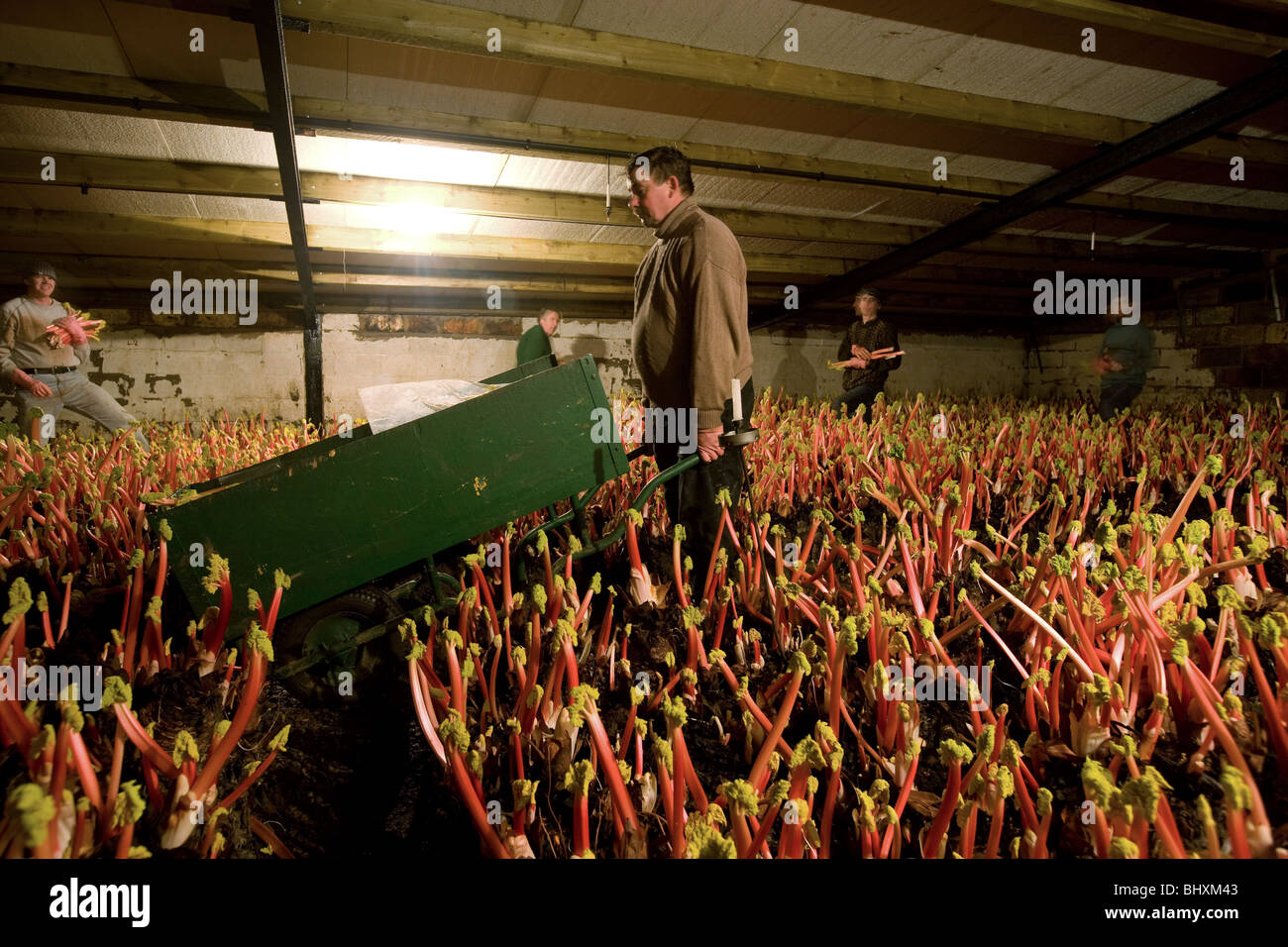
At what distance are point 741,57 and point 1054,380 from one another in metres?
12.6

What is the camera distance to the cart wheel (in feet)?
6.30

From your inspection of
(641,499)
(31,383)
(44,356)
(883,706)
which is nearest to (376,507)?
(641,499)

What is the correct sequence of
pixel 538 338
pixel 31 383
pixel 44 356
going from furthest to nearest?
1. pixel 538 338
2. pixel 44 356
3. pixel 31 383

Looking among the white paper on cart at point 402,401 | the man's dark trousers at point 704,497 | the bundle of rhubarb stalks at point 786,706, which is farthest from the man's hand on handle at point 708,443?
the white paper on cart at point 402,401

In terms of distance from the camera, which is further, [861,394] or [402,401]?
[861,394]

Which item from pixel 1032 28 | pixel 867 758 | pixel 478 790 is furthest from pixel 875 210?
pixel 478 790

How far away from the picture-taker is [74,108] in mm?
3697

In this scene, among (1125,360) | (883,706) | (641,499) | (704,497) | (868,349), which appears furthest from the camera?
(868,349)

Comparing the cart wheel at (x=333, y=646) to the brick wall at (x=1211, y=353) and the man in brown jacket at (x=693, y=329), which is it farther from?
the brick wall at (x=1211, y=353)

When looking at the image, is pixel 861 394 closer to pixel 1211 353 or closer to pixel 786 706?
pixel 786 706

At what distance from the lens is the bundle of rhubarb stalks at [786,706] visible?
0.96 metres

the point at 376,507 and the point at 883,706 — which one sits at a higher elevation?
the point at 376,507

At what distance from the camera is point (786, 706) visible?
3.40ft

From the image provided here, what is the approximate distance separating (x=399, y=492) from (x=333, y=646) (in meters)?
0.53
